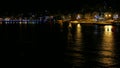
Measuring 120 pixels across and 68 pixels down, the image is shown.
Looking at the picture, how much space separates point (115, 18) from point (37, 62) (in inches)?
5426

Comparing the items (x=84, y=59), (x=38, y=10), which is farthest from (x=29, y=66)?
(x=38, y=10)

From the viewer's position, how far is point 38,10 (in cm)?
19650

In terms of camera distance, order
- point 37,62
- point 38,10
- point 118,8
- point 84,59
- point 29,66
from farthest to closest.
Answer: point 38,10, point 118,8, point 84,59, point 37,62, point 29,66

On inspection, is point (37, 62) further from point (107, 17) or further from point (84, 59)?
point (107, 17)

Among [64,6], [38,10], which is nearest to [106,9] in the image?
[64,6]

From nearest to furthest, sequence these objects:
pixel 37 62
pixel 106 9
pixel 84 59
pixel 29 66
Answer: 1. pixel 29 66
2. pixel 37 62
3. pixel 84 59
4. pixel 106 9

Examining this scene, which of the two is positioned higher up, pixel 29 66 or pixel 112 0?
pixel 112 0

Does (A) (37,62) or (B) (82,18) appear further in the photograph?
(B) (82,18)

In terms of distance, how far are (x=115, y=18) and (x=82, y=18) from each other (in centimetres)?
1864

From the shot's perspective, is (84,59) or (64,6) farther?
(64,6)

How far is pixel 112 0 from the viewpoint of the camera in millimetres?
152375

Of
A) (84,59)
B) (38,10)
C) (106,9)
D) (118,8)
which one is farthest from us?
(38,10)

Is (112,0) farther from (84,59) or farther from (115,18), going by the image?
(84,59)

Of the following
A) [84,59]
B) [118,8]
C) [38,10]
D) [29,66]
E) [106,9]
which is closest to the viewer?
[29,66]
